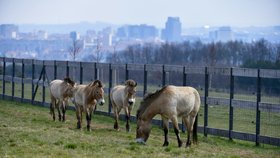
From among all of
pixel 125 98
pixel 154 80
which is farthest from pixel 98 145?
pixel 154 80

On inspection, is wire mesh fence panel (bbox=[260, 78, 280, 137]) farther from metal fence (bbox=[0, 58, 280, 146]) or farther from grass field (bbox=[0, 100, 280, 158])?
grass field (bbox=[0, 100, 280, 158])

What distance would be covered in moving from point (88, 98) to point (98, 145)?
6113 millimetres

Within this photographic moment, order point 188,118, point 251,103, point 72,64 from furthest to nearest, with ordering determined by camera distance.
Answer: point 72,64, point 251,103, point 188,118

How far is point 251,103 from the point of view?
19438 millimetres

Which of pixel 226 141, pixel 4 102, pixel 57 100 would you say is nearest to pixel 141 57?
pixel 4 102

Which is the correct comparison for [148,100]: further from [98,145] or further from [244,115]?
[244,115]

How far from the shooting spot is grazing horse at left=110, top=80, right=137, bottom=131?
21125mm

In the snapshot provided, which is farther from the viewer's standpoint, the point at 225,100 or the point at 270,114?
the point at 270,114

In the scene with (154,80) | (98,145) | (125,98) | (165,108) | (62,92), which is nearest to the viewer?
(98,145)

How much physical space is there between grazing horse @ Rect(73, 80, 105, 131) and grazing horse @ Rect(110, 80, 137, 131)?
923mm

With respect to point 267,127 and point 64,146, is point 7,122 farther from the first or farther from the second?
point 267,127

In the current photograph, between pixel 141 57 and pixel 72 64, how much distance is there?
55116mm

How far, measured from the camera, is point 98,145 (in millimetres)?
15414

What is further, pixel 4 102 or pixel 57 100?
pixel 4 102
